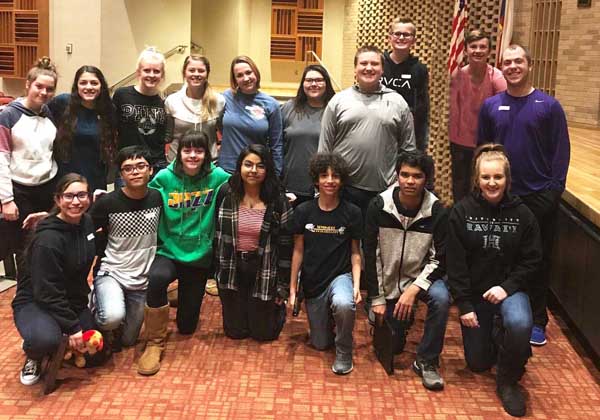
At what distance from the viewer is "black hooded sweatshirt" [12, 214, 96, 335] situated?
2.86 metres

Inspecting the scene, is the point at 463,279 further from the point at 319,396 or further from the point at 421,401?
the point at 319,396

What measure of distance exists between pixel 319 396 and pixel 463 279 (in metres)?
0.88

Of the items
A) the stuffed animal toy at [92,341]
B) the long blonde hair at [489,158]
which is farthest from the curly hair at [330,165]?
the stuffed animal toy at [92,341]

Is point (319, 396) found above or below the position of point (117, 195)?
below

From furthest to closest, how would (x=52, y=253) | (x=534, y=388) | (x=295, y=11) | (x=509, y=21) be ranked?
(x=295, y=11) < (x=509, y=21) < (x=534, y=388) < (x=52, y=253)

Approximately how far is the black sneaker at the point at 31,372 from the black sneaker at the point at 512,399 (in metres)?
2.11

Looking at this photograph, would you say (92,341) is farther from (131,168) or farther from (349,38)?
(349,38)

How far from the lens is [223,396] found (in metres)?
2.89

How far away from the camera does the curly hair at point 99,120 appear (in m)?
3.56

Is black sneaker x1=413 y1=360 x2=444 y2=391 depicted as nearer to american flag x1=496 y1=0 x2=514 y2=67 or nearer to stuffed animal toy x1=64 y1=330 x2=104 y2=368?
stuffed animal toy x1=64 y1=330 x2=104 y2=368

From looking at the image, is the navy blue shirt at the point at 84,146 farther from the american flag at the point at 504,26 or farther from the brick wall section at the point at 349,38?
the brick wall section at the point at 349,38

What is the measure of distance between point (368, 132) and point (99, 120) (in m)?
1.51

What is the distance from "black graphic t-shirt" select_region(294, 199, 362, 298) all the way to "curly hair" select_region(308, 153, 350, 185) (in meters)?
0.19

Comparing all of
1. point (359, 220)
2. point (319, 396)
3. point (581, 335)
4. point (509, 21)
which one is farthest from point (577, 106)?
point (319, 396)
